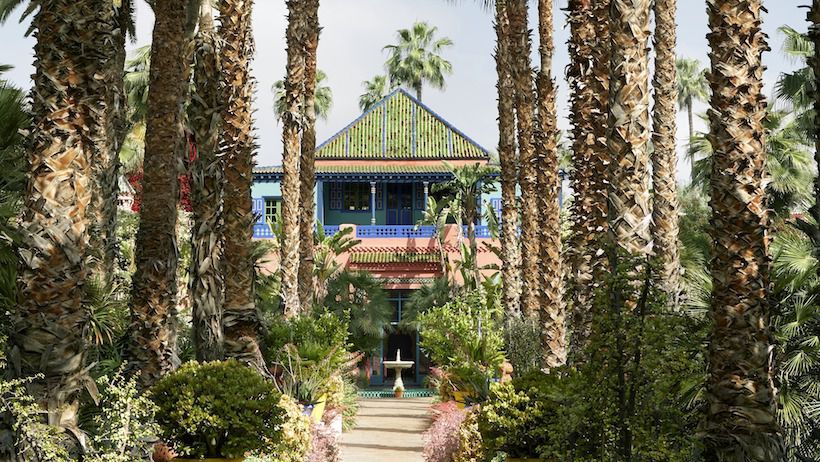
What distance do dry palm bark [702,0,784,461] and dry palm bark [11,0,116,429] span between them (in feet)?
16.6

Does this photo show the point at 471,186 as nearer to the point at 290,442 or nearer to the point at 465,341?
the point at 465,341

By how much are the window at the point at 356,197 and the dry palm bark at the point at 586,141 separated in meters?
27.8

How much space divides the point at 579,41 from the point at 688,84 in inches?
2438

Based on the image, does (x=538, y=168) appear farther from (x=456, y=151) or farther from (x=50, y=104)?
(x=456, y=151)

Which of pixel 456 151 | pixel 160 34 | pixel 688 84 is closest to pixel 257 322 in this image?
pixel 160 34

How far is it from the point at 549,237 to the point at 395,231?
21.5m

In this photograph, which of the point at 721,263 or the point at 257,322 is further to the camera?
the point at 257,322

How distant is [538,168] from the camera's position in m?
17.0

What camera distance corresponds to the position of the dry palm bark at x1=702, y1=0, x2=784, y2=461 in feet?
22.7

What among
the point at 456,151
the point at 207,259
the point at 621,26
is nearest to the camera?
the point at 621,26

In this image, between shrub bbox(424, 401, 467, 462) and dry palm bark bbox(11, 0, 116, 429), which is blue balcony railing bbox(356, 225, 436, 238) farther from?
dry palm bark bbox(11, 0, 116, 429)

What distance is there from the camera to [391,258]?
120ft

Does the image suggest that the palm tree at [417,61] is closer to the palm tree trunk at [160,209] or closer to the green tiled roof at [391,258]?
the green tiled roof at [391,258]

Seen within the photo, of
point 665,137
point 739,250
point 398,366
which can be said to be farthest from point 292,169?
point 398,366
